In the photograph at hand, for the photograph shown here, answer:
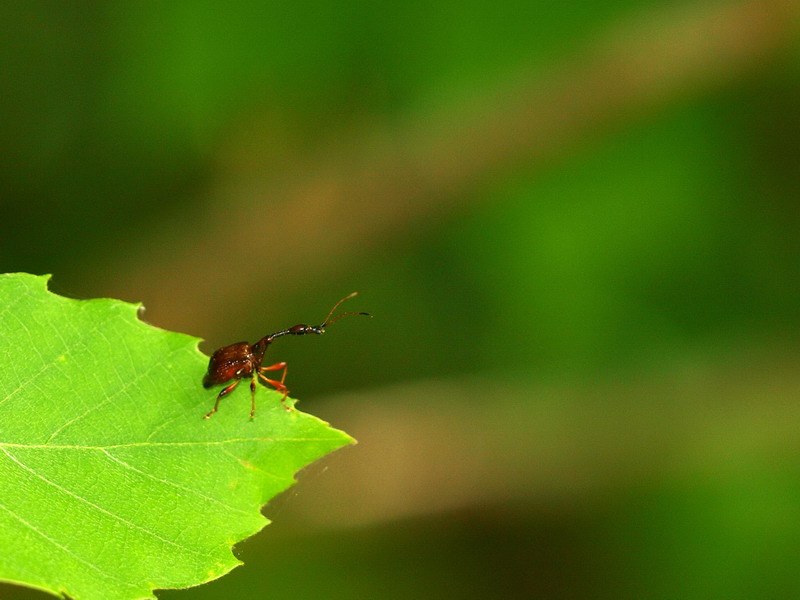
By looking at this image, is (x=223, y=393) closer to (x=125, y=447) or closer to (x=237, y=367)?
(x=125, y=447)

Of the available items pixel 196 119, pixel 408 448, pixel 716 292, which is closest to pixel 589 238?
pixel 716 292

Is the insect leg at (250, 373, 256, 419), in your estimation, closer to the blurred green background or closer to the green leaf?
the green leaf

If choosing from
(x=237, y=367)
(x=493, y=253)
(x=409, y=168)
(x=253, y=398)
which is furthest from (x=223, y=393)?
(x=409, y=168)

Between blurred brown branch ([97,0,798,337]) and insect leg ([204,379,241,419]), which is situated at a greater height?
blurred brown branch ([97,0,798,337])

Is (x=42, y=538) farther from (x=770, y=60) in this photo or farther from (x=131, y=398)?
(x=770, y=60)

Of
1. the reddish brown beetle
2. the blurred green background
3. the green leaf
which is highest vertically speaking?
the blurred green background

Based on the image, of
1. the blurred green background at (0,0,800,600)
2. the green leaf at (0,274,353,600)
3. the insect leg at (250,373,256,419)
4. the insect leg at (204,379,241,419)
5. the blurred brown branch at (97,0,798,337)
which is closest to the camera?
the green leaf at (0,274,353,600)

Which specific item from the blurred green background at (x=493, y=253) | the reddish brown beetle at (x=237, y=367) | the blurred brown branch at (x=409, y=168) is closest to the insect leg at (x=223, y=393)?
the reddish brown beetle at (x=237, y=367)

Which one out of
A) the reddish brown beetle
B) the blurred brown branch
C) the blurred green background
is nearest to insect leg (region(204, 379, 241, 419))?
the reddish brown beetle
